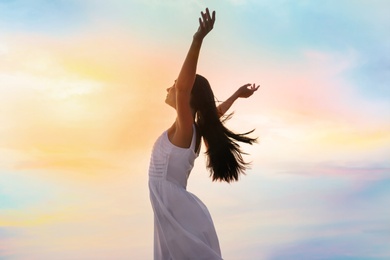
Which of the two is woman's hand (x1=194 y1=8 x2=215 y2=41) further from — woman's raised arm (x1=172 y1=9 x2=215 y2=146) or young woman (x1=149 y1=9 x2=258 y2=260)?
young woman (x1=149 y1=9 x2=258 y2=260)

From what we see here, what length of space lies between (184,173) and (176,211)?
0.42 m

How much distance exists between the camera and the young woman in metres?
7.50

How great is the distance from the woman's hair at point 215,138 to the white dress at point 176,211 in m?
0.20

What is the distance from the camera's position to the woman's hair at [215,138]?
7.75 metres

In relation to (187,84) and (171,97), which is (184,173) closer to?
(171,97)

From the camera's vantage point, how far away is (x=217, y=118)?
7.89 m

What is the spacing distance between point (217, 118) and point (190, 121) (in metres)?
0.44

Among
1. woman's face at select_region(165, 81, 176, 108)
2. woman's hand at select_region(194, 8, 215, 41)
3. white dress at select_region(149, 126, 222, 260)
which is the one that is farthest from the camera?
woman's face at select_region(165, 81, 176, 108)

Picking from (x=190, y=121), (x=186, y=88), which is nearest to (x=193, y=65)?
(x=186, y=88)

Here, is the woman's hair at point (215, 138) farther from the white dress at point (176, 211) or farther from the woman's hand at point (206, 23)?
the woman's hand at point (206, 23)

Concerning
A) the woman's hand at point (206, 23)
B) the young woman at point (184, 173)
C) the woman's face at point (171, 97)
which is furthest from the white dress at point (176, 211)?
the woman's hand at point (206, 23)

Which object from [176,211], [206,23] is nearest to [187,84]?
[206,23]

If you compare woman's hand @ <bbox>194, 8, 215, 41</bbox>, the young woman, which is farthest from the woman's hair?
woman's hand @ <bbox>194, 8, 215, 41</bbox>

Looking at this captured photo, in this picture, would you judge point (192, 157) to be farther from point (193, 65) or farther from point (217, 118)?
point (193, 65)
